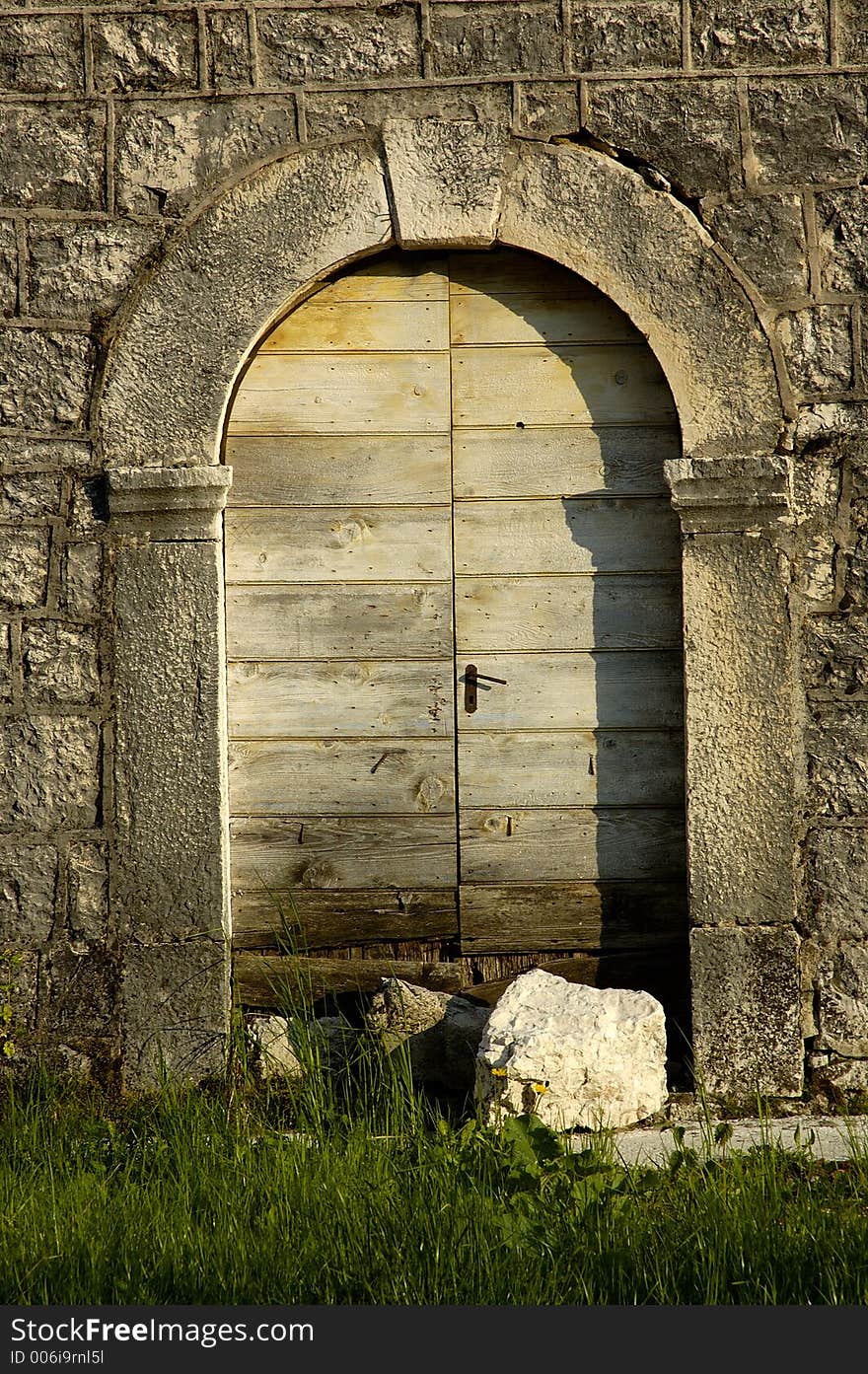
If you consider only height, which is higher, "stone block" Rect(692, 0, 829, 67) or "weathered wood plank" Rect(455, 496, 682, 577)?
"stone block" Rect(692, 0, 829, 67)

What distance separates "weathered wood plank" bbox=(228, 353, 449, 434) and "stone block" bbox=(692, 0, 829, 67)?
1133 mm

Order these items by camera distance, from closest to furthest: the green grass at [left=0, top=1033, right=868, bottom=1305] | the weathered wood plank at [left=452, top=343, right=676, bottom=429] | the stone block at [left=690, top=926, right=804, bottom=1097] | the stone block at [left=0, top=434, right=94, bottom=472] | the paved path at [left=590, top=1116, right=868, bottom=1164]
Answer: the green grass at [left=0, top=1033, right=868, bottom=1305], the paved path at [left=590, top=1116, right=868, bottom=1164], the stone block at [left=690, top=926, right=804, bottom=1097], the stone block at [left=0, top=434, right=94, bottom=472], the weathered wood plank at [left=452, top=343, right=676, bottom=429]

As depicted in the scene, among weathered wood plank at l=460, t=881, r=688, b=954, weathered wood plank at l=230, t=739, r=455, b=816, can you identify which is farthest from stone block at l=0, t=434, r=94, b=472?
weathered wood plank at l=460, t=881, r=688, b=954

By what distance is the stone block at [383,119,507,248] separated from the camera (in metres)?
3.44

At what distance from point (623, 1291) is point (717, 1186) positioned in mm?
381

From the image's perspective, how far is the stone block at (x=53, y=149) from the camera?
3.48 m

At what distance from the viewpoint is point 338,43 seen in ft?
11.4

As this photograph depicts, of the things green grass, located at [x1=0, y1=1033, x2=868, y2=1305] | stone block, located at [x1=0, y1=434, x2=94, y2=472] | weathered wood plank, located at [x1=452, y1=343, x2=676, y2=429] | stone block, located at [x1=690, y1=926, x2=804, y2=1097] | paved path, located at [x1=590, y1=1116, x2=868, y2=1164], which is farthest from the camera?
weathered wood plank, located at [x1=452, y1=343, x2=676, y2=429]

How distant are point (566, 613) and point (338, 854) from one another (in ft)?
3.28

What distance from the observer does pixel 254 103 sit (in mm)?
3477

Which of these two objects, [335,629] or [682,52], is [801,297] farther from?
[335,629]

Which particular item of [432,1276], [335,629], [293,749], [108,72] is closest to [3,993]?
[293,749]

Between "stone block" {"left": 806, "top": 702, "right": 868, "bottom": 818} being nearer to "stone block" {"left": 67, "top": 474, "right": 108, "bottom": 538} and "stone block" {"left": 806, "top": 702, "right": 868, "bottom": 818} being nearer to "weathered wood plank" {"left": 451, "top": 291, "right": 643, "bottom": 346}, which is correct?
"weathered wood plank" {"left": 451, "top": 291, "right": 643, "bottom": 346}


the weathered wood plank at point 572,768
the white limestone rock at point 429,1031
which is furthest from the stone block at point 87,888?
the weathered wood plank at point 572,768
